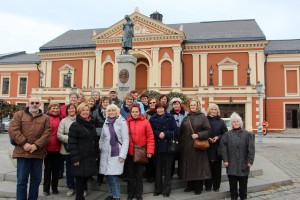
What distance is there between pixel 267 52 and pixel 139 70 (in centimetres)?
1378

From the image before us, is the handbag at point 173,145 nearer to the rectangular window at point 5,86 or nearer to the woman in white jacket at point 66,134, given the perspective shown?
the woman in white jacket at point 66,134

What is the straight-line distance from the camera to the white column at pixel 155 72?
30.6 metres

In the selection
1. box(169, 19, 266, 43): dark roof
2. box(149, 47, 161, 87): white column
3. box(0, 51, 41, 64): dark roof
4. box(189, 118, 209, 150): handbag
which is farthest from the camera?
box(0, 51, 41, 64): dark roof

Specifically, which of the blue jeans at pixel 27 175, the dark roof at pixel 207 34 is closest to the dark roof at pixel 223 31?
the dark roof at pixel 207 34

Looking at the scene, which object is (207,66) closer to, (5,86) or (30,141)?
(5,86)

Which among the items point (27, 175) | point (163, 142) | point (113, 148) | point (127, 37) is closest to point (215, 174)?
point (163, 142)

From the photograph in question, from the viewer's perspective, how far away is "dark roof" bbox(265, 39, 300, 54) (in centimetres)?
3088

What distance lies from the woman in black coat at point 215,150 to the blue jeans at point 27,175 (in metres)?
3.27

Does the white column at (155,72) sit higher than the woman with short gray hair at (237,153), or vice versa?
the white column at (155,72)

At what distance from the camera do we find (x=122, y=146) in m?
5.25

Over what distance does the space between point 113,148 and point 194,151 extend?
5.34ft

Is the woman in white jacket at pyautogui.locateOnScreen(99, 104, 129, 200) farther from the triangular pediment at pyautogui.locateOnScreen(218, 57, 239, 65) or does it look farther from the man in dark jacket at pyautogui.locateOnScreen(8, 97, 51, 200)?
the triangular pediment at pyautogui.locateOnScreen(218, 57, 239, 65)

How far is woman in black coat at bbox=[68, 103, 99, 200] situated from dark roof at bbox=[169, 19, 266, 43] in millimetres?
28117

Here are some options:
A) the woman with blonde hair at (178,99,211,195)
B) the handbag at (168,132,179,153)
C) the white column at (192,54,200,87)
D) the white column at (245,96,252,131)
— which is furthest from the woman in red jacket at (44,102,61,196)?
the white column at (192,54,200,87)
